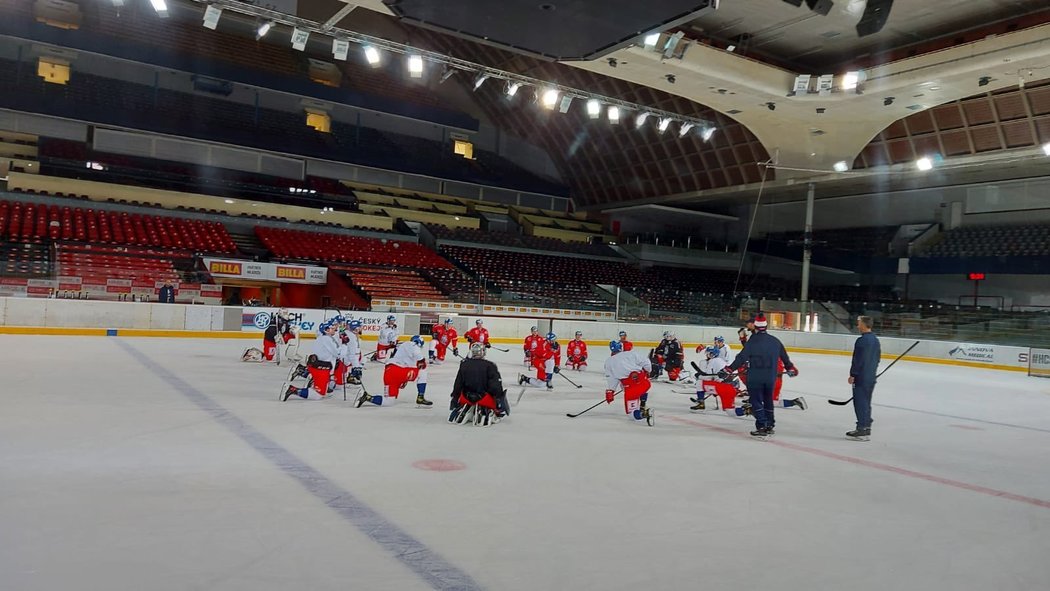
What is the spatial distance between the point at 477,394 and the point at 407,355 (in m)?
1.78

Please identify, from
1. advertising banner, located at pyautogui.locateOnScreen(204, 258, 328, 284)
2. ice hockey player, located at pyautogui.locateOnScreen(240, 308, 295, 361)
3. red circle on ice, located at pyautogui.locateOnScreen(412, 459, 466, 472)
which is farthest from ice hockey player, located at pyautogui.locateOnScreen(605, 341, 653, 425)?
advertising banner, located at pyautogui.locateOnScreen(204, 258, 328, 284)

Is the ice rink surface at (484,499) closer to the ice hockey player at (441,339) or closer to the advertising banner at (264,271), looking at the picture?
the ice hockey player at (441,339)

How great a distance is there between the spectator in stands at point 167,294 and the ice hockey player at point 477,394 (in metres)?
14.4

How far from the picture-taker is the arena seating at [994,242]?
1234 inches

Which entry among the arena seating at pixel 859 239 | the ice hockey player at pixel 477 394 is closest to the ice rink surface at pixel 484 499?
the ice hockey player at pixel 477 394

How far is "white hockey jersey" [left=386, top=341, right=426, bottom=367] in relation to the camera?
391 inches

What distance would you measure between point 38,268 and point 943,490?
66.3 ft

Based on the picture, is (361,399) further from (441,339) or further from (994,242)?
(994,242)

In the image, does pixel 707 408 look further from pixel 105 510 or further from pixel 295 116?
pixel 295 116

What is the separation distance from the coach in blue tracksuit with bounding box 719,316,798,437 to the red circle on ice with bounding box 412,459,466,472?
416 centimetres

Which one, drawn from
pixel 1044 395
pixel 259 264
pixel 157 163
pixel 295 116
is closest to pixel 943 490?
pixel 1044 395

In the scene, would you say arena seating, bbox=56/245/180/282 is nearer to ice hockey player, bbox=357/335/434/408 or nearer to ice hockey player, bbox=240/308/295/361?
ice hockey player, bbox=240/308/295/361

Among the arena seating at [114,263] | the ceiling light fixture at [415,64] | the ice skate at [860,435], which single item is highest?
the ceiling light fixture at [415,64]

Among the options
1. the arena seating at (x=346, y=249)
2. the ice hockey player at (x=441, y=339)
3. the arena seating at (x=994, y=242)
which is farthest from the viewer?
the arena seating at (x=994, y=242)
